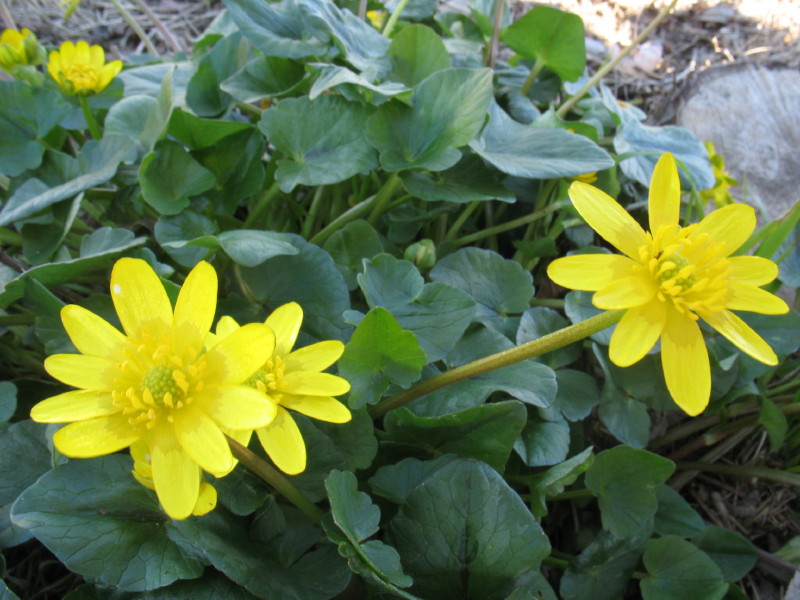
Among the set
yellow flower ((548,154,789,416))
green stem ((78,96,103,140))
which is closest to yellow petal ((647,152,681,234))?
yellow flower ((548,154,789,416))

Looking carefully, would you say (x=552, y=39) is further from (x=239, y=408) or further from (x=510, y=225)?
(x=239, y=408)

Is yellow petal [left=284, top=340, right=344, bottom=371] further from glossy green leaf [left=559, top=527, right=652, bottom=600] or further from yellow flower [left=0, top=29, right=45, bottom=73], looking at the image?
yellow flower [left=0, top=29, right=45, bottom=73]

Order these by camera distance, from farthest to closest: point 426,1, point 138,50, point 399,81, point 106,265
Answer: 1. point 138,50
2. point 426,1
3. point 399,81
4. point 106,265

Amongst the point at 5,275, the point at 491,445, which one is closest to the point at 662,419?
the point at 491,445

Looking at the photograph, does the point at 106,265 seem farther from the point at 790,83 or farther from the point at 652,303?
the point at 790,83

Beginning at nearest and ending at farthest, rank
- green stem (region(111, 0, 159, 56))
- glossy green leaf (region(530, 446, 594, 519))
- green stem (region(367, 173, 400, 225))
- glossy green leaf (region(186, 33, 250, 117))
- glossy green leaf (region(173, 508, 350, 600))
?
glossy green leaf (region(173, 508, 350, 600)) → glossy green leaf (region(530, 446, 594, 519)) → green stem (region(367, 173, 400, 225)) → glossy green leaf (region(186, 33, 250, 117)) → green stem (region(111, 0, 159, 56))

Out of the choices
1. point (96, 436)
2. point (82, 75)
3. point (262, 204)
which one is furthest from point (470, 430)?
point (82, 75)
